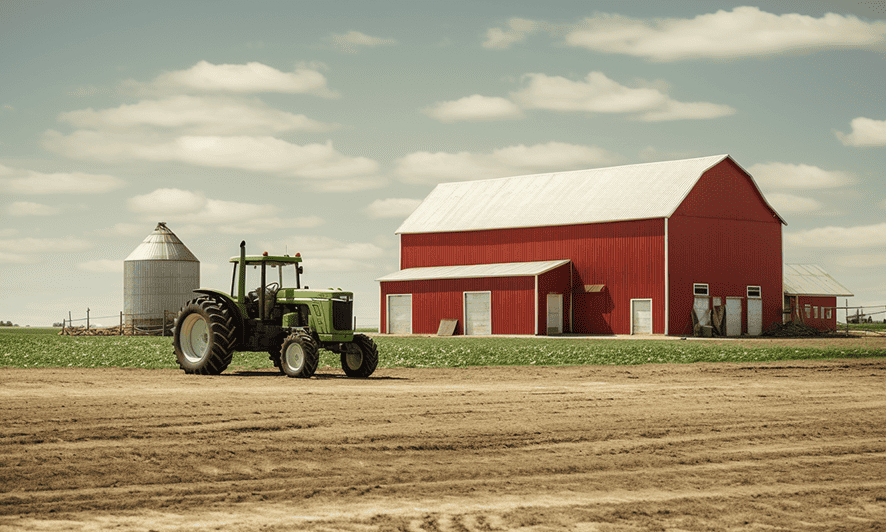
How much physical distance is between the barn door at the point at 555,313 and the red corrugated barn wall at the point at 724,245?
5.24m

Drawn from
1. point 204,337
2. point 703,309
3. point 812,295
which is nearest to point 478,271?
point 703,309

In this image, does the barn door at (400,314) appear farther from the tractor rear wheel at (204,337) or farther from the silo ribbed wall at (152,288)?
the tractor rear wheel at (204,337)

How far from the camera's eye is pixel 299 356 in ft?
60.0

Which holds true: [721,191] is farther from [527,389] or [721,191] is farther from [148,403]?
[148,403]

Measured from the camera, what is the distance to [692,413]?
13023mm

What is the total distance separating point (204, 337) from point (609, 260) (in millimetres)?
27369

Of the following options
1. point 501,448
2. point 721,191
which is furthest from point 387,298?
point 501,448

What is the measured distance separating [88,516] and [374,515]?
2.13 meters

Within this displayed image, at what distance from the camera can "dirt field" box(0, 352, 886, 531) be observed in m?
7.39

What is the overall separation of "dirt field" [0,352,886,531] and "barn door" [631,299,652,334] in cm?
2599

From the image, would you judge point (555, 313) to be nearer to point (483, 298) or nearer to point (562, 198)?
point (483, 298)

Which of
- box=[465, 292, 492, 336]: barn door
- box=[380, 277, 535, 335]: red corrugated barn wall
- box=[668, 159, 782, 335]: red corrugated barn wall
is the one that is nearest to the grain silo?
box=[380, 277, 535, 335]: red corrugated barn wall

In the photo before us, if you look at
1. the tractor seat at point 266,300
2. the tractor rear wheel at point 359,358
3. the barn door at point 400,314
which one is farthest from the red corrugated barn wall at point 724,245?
the tractor seat at point 266,300

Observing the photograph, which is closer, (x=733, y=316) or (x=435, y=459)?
(x=435, y=459)
